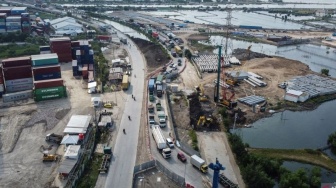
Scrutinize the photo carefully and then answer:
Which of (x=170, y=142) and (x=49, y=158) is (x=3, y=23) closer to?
(x=49, y=158)

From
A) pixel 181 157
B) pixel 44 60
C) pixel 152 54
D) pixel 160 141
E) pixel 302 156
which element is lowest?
pixel 302 156

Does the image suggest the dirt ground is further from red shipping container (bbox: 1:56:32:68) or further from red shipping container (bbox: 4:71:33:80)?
Result: red shipping container (bbox: 1:56:32:68)

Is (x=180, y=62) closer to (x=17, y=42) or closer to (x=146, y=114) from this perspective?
(x=146, y=114)

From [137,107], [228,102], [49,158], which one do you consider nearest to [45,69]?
[137,107]

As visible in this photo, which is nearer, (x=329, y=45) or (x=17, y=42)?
(x=17, y=42)

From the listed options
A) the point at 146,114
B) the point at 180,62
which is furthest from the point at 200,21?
the point at 146,114

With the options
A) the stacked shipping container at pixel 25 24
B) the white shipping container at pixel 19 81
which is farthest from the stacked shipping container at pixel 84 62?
the stacked shipping container at pixel 25 24
